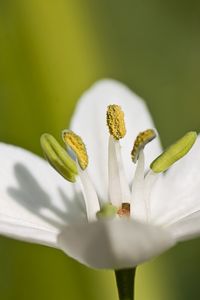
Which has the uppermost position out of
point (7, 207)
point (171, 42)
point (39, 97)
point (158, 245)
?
point (171, 42)

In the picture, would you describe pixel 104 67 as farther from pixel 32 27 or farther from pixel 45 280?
pixel 45 280

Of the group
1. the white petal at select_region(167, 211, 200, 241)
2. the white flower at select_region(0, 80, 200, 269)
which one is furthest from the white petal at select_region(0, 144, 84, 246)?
the white petal at select_region(167, 211, 200, 241)

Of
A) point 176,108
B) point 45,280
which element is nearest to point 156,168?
point 45,280

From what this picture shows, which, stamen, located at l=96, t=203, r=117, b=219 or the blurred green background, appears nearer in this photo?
stamen, located at l=96, t=203, r=117, b=219

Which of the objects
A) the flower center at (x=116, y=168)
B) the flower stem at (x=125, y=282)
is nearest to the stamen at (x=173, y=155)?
the flower center at (x=116, y=168)

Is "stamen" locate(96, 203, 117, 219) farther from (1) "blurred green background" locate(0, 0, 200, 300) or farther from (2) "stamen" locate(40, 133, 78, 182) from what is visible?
(1) "blurred green background" locate(0, 0, 200, 300)
